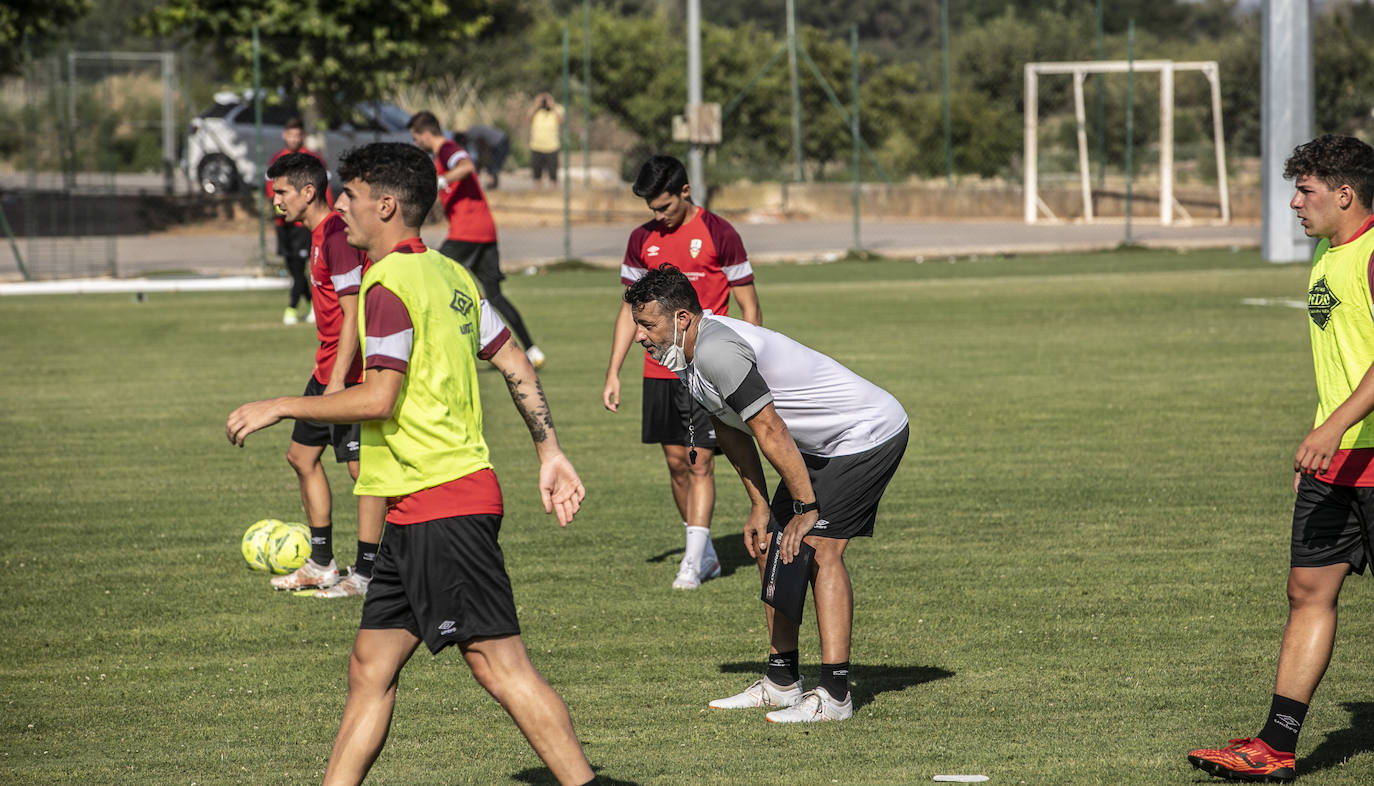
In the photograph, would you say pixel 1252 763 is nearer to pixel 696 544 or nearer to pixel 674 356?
pixel 674 356

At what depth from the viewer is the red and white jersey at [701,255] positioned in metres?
8.12

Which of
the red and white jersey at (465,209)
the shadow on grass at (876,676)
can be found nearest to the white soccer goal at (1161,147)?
the red and white jersey at (465,209)

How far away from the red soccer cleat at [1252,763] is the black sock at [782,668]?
153cm

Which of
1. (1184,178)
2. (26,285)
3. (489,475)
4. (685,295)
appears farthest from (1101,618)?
(1184,178)

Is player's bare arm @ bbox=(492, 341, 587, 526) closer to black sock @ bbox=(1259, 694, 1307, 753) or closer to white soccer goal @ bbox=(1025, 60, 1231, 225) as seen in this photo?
black sock @ bbox=(1259, 694, 1307, 753)

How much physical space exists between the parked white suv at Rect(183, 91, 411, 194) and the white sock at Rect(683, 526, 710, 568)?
23131 mm

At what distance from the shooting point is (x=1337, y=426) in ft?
15.7

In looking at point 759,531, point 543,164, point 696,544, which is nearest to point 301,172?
point 696,544

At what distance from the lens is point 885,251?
30.3 metres

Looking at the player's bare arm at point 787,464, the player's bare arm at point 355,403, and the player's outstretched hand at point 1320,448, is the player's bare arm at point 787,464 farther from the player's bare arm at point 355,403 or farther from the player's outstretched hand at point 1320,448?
the player's outstretched hand at point 1320,448

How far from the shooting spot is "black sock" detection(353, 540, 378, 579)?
775 cm

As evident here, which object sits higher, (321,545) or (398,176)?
(398,176)

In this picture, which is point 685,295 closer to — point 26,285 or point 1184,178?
point 26,285

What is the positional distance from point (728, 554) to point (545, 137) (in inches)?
1087
